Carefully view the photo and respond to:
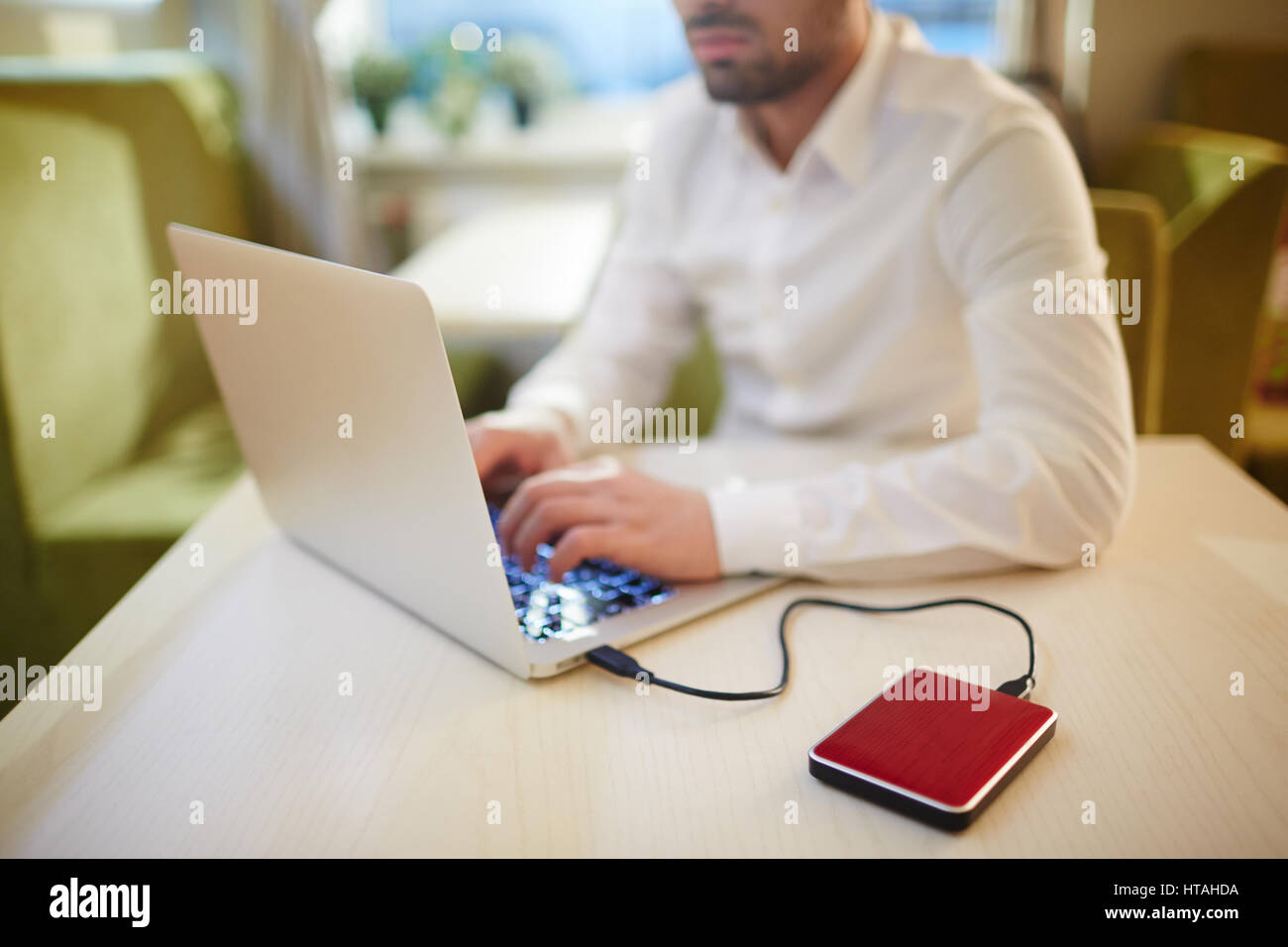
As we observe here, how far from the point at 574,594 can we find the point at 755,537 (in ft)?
0.46

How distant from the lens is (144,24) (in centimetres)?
226

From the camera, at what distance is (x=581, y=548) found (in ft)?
2.51

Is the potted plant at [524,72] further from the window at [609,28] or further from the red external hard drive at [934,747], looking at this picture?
the red external hard drive at [934,747]

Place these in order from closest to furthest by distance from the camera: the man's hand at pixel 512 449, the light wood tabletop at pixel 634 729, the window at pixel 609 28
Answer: the light wood tabletop at pixel 634 729, the man's hand at pixel 512 449, the window at pixel 609 28

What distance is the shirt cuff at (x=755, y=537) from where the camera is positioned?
0.79 m

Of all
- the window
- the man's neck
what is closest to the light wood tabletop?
the man's neck

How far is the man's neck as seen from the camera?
1124mm

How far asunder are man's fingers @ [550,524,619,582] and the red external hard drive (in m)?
0.23

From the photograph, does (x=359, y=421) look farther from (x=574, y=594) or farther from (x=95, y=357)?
(x=95, y=357)

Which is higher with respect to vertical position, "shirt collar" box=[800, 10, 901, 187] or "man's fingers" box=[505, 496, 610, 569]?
"shirt collar" box=[800, 10, 901, 187]

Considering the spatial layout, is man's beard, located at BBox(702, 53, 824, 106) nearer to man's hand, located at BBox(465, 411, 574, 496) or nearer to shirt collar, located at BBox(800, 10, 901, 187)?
shirt collar, located at BBox(800, 10, 901, 187)

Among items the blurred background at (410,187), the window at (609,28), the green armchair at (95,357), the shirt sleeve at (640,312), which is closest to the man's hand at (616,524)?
the shirt sleeve at (640,312)

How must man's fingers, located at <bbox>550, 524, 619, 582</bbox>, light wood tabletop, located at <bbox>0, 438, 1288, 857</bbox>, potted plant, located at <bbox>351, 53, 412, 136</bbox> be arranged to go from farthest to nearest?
potted plant, located at <bbox>351, 53, 412, 136</bbox> < man's fingers, located at <bbox>550, 524, 619, 582</bbox> < light wood tabletop, located at <bbox>0, 438, 1288, 857</bbox>
